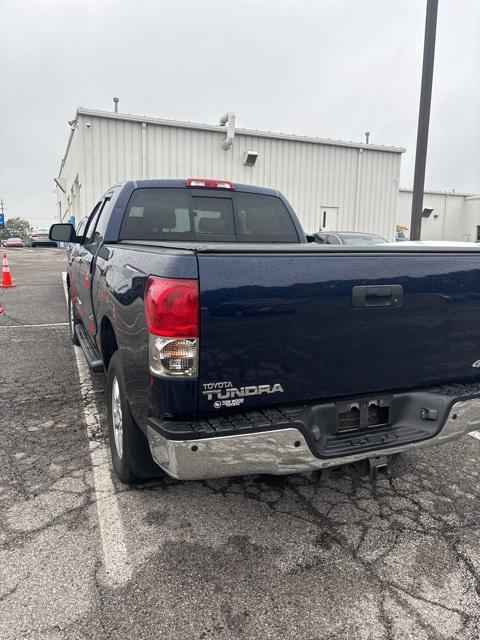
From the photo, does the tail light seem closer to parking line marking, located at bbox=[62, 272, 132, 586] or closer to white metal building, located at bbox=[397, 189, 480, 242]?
parking line marking, located at bbox=[62, 272, 132, 586]

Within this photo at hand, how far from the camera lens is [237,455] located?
7.43 feet

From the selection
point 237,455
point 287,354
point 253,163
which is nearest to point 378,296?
point 287,354

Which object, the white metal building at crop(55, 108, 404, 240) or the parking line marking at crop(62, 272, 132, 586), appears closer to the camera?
the parking line marking at crop(62, 272, 132, 586)

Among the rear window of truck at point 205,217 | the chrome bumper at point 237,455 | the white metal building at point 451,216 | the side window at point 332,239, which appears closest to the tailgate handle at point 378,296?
the chrome bumper at point 237,455

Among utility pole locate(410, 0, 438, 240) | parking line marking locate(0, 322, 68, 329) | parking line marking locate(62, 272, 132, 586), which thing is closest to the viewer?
parking line marking locate(62, 272, 132, 586)

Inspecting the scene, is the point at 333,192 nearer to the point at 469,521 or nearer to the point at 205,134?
the point at 205,134

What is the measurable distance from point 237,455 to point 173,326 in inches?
25.8

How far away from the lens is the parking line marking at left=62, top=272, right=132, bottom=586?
240 cm

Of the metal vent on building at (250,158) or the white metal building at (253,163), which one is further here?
the metal vent on building at (250,158)

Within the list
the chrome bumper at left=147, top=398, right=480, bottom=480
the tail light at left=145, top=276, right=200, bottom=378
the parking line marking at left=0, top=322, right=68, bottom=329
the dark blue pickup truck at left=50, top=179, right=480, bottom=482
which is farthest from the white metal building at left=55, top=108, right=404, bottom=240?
the chrome bumper at left=147, top=398, right=480, bottom=480

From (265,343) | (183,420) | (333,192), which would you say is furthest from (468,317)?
(333,192)

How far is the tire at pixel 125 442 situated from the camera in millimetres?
2801

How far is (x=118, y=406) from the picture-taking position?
10.3 feet

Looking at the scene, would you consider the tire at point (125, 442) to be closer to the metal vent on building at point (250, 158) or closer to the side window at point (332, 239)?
the side window at point (332, 239)
